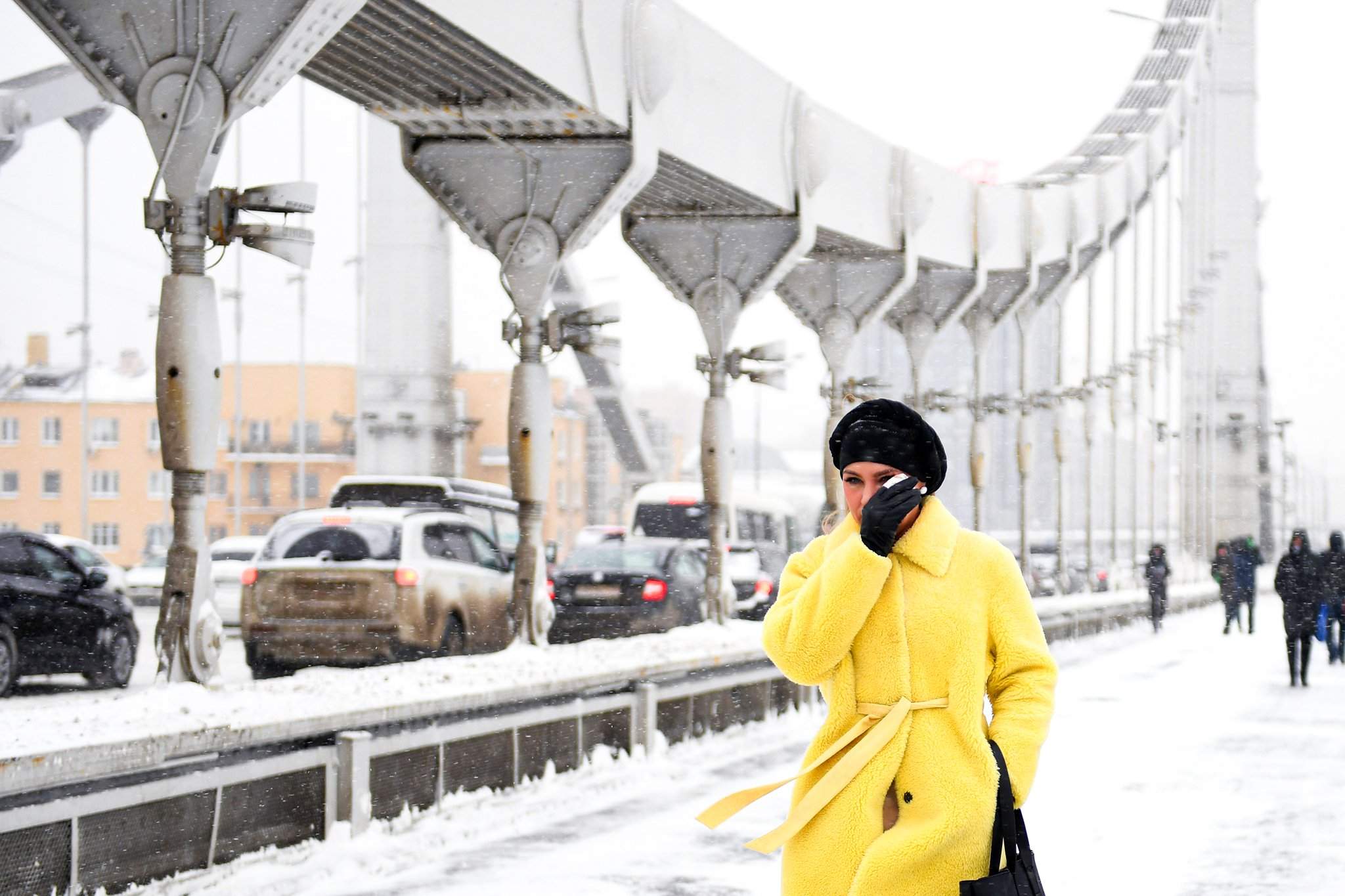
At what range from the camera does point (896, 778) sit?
11.6 ft

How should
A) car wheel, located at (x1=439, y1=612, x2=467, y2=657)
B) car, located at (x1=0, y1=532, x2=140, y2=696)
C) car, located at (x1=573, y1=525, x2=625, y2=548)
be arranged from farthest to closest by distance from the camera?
1. car, located at (x1=573, y1=525, x2=625, y2=548)
2. car wheel, located at (x1=439, y1=612, x2=467, y2=657)
3. car, located at (x1=0, y1=532, x2=140, y2=696)

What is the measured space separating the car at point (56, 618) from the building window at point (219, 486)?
221 ft

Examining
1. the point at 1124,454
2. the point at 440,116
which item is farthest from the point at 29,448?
the point at 1124,454

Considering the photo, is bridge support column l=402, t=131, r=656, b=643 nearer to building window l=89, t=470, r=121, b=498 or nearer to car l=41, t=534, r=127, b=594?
car l=41, t=534, r=127, b=594

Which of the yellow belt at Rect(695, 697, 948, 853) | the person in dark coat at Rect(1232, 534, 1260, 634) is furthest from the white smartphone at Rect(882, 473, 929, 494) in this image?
the person in dark coat at Rect(1232, 534, 1260, 634)

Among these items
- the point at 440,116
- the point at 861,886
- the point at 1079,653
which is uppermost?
the point at 440,116

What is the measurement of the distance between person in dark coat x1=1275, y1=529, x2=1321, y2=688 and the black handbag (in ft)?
52.7

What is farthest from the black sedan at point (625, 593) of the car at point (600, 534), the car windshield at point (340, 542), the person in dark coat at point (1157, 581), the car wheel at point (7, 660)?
the car at point (600, 534)

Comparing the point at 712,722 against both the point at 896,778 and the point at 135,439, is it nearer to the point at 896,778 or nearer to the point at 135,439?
the point at 896,778

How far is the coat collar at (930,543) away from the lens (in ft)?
11.6

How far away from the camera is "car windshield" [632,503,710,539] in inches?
1416

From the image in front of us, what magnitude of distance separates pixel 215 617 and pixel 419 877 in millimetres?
1803

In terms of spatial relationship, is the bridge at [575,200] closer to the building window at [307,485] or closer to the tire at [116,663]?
the tire at [116,663]

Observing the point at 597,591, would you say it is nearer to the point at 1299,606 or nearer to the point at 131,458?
the point at 1299,606
